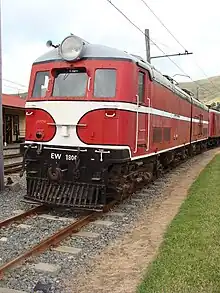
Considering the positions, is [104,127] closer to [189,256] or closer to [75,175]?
[75,175]

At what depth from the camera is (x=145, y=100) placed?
9.41m

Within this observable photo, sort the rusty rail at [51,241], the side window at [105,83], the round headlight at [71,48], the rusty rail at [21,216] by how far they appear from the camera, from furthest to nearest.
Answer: the round headlight at [71,48] → the side window at [105,83] → the rusty rail at [21,216] → the rusty rail at [51,241]

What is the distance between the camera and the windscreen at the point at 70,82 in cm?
834

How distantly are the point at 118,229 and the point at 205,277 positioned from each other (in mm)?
2858

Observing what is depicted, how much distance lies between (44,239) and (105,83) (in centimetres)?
340

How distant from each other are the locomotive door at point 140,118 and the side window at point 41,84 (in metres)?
1.99

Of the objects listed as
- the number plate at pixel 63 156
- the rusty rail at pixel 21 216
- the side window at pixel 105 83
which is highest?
the side window at pixel 105 83

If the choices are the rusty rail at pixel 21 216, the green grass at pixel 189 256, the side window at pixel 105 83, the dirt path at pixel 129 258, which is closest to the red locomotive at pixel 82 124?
the side window at pixel 105 83

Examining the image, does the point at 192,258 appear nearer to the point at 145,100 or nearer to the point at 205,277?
the point at 205,277

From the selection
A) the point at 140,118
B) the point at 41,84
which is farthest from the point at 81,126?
the point at 140,118

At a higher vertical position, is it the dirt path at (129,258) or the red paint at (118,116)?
the red paint at (118,116)

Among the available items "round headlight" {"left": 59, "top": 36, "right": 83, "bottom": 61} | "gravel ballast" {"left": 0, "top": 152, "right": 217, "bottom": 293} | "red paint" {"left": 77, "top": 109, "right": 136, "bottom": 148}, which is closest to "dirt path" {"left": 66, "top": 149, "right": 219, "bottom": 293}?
"gravel ballast" {"left": 0, "top": 152, "right": 217, "bottom": 293}

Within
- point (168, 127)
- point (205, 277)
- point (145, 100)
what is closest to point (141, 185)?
point (168, 127)

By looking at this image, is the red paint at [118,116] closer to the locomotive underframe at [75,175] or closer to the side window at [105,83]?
the side window at [105,83]
